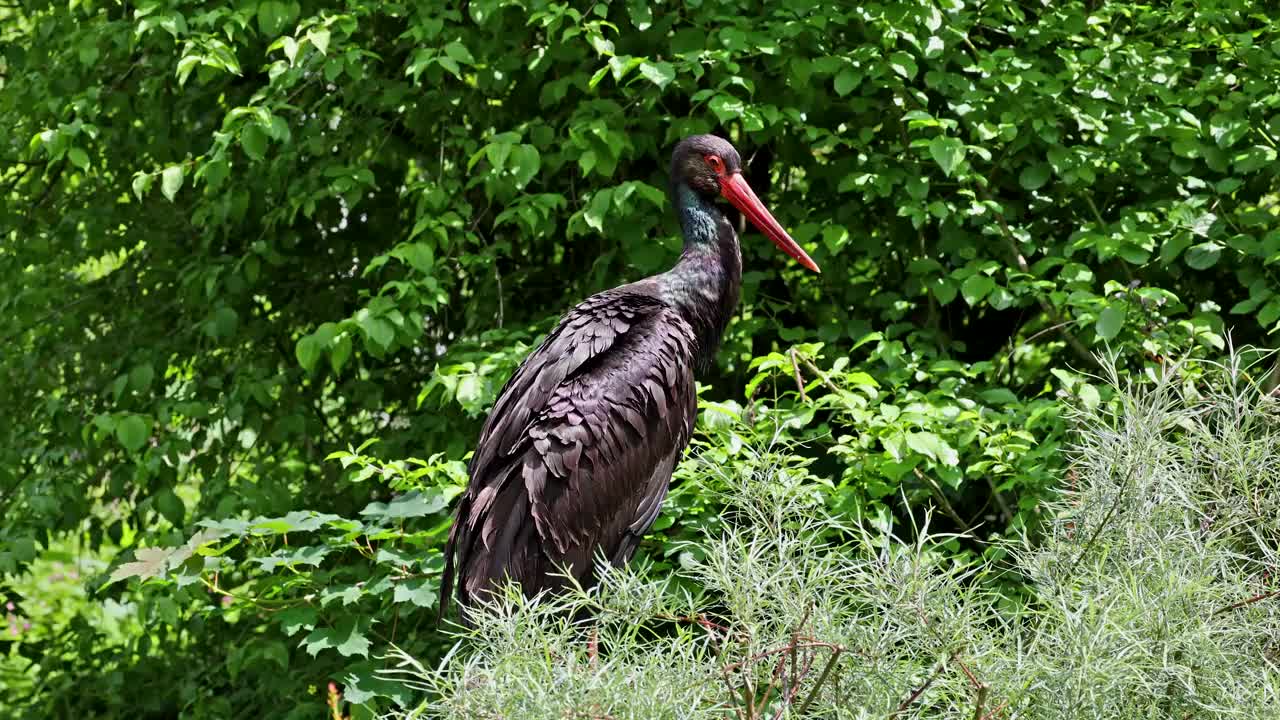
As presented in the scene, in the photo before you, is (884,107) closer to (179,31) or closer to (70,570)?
(179,31)

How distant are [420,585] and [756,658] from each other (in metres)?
2.24

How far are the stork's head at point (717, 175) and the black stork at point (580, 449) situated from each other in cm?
49

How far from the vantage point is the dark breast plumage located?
3.57 metres

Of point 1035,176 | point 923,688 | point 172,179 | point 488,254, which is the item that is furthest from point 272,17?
point 923,688

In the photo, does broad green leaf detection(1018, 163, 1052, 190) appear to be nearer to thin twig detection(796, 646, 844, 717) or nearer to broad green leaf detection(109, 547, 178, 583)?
broad green leaf detection(109, 547, 178, 583)

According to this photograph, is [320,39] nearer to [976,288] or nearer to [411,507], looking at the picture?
[411,507]

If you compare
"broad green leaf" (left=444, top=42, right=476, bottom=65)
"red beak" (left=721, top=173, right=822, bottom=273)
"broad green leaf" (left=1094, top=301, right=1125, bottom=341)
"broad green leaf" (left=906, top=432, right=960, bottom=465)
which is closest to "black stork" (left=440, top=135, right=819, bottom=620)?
"red beak" (left=721, top=173, right=822, bottom=273)

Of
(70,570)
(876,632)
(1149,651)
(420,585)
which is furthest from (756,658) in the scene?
(70,570)

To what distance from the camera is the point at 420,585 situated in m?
3.90

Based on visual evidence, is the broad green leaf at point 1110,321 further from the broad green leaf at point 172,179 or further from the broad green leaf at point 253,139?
the broad green leaf at point 172,179

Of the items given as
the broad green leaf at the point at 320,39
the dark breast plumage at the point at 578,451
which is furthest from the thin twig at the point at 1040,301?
the broad green leaf at the point at 320,39

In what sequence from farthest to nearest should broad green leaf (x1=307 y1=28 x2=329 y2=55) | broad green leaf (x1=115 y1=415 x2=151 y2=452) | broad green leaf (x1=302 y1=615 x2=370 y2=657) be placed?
broad green leaf (x1=115 y1=415 x2=151 y2=452)
broad green leaf (x1=307 y1=28 x2=329 y2=55)
broad green leaf (x1=302 y1=615 x2=370 y2=657)

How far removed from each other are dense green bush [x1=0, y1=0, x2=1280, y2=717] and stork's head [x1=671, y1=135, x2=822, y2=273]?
0.13 m

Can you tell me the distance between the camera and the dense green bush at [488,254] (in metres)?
4.04
